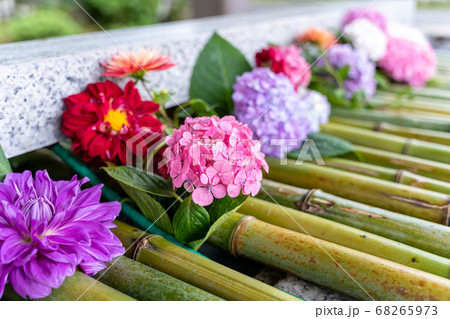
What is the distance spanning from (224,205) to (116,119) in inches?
13.5

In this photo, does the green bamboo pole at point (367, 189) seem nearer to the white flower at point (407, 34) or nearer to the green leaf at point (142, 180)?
the green leaf at point (142, 180)

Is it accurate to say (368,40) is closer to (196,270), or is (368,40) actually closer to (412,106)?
(412,106)

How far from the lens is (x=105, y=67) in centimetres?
105

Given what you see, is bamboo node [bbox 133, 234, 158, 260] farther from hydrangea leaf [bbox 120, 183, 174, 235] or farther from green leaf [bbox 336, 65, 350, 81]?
green leaf [bbox 336, 65, 350, 81]

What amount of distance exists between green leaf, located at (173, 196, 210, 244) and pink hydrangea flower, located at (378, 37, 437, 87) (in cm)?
140

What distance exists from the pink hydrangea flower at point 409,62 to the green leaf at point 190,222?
4.59 ft

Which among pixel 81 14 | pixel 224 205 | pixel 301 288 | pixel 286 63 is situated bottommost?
pixel 81 14

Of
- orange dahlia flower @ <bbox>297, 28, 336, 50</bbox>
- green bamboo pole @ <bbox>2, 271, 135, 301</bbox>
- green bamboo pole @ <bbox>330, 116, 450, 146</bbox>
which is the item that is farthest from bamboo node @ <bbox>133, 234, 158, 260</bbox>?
orange dahlia flower @ <bbox>297, 28, 336, 50</bbox>

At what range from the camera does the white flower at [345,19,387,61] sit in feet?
5.89

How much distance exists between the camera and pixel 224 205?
790 millimetres

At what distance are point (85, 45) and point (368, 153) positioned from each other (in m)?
0.81

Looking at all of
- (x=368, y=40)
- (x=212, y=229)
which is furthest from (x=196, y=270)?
(x=368, y=40)

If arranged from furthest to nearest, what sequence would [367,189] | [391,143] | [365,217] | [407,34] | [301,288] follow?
[407,34] → [391,143] → [367,189] → [365,217] → [301,288]
